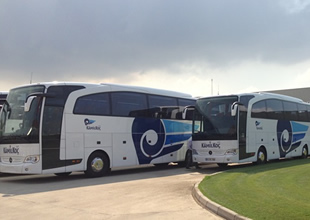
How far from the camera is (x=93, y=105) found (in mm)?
15008

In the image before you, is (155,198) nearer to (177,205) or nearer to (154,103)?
(177,205)

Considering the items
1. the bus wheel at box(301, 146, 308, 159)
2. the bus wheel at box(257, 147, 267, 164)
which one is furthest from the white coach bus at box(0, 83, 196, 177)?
the bus wheel at box(301, 146, 308, 159)

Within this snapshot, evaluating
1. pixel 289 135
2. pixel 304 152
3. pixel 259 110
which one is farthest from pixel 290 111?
pixel 259 110

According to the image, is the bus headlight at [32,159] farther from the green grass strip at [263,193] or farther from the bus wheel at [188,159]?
the bus wheel at [188,159]

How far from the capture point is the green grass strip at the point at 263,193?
23.8 feet

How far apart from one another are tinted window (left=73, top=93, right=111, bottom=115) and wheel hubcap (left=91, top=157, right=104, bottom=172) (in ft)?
6.41

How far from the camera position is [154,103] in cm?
1814

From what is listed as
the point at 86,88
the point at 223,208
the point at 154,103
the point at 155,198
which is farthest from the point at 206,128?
the point at 223,208

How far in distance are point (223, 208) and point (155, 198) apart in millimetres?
2556

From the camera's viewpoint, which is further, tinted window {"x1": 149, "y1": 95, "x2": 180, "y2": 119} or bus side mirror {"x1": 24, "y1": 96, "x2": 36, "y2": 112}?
tinted window {"x1": 149, "y1": 95, "x2": 180, "y2": 119}

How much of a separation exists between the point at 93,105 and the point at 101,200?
602 cm

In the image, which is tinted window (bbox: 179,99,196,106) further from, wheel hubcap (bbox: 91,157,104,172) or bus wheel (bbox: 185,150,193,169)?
wheel hubcap (bbox: 91,157,104,172)

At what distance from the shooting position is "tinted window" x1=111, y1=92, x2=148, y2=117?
16031 millimetres

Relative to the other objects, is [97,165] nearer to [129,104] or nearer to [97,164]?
[97,164]
